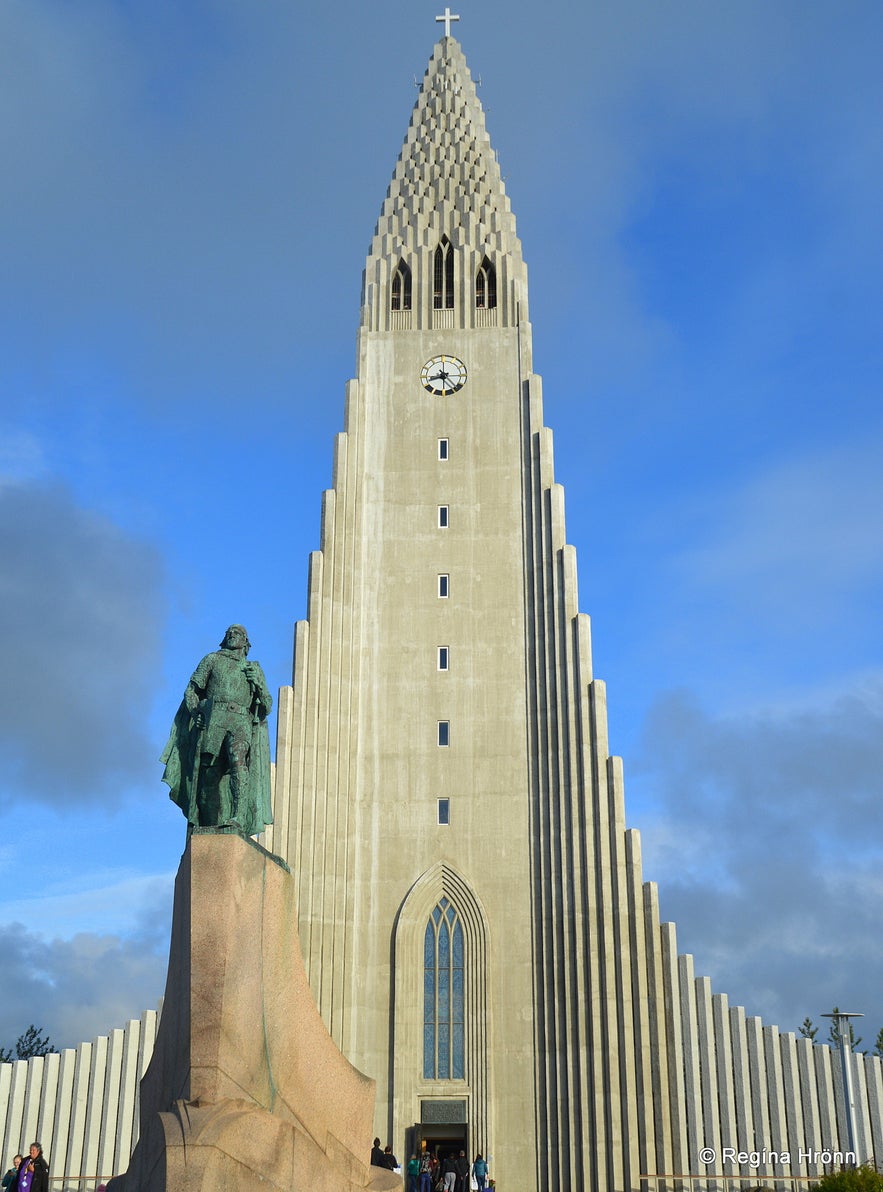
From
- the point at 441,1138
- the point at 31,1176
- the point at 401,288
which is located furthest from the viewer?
the point at 401,288

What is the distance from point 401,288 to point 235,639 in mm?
23575

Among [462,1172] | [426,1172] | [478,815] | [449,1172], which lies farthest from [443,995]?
[426,1172]

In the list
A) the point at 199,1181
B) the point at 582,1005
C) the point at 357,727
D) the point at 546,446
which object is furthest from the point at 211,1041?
the point at 546,446

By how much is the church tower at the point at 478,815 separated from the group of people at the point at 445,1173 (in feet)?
2.43

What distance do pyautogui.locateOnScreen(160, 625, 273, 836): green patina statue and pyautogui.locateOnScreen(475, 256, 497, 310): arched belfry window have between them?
76.3 feet

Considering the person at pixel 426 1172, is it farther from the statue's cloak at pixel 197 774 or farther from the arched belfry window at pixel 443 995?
the statue's cloak at pixel 197 774

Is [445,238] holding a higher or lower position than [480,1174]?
higher

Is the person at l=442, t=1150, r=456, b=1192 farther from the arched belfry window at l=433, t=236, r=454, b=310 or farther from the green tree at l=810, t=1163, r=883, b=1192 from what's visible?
the arched belfry window at l=433, t=236, r=454, b=310

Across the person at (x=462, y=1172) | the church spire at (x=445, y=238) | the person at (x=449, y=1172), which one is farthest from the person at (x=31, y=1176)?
the church spire at (x=445, y=238)

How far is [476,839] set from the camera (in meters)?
30.8

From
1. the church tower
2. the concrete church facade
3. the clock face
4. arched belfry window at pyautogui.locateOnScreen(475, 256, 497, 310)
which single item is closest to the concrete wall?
the concrete church facade

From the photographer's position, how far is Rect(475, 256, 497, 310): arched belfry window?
1428 inches

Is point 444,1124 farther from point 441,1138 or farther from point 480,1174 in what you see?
point 480,1174

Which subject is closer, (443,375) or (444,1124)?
(444,1124)
